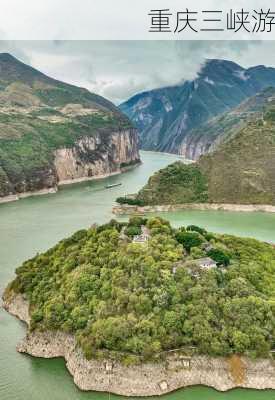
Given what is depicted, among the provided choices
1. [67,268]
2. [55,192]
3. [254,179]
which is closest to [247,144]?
[254,179]

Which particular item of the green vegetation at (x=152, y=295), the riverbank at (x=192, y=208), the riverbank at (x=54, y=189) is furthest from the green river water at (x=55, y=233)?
the riverbank at (x=54, y=189)

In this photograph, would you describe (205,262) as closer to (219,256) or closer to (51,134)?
(219,256)

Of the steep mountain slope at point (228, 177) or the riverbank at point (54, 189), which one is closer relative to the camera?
the steep mountain slope at point (228, 177)

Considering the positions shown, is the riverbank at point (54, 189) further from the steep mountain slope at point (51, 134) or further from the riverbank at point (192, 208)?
the riverbank at point (192, 208)

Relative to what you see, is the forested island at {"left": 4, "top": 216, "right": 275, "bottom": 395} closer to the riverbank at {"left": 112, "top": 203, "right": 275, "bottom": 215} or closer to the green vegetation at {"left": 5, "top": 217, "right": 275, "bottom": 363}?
the green vegetation at {"left": 5, "top": 217, "right": 275, "bottom": 363}

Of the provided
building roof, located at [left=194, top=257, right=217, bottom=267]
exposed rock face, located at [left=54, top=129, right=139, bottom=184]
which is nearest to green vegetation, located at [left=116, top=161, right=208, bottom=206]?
exposed rock face, located at [left=54, top=129, right=139, bottom=184]

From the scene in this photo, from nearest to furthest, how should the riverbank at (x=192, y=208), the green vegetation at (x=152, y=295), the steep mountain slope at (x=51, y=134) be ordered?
the green vegetation at (x=152, y=295) → the riverbank at (x=192, y=208) → the steep mountain slope at (x=51, y=134)
